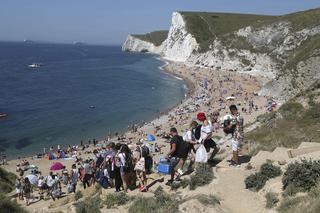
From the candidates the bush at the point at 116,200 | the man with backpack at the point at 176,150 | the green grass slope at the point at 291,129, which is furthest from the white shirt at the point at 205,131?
the green grass slope at the point at 291,129

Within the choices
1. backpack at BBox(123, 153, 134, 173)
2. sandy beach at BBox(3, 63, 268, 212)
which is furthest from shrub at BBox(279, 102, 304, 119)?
backpack at BBox(123, 153, 134, 173)

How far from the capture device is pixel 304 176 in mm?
9016

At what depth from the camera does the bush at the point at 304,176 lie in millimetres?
8906

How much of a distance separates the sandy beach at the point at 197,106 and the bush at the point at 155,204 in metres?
1.70

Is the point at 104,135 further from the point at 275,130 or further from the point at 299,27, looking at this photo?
the point at 299,27

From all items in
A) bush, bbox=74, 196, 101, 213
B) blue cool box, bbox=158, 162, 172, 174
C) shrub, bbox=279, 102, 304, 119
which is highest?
shrub, bbox=279, 102, 304, 119

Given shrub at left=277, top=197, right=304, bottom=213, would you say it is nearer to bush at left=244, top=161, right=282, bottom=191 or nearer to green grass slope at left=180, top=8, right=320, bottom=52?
bush at left=244, top=161, right=282, bottom=191

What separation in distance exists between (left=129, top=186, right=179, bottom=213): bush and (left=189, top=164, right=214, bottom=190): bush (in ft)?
3.12

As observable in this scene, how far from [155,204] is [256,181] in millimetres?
2789

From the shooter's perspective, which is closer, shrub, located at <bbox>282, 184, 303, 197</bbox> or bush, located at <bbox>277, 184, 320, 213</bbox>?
bush, located at <bbox>277, 184, 320, 213</bbox>

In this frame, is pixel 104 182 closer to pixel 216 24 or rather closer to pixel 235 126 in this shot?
pixel 235 126

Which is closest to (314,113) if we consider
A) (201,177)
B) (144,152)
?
(201,177)

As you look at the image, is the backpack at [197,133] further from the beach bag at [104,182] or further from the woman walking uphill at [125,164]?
the beach bag at [104,182]

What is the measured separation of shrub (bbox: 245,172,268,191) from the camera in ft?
33.9
